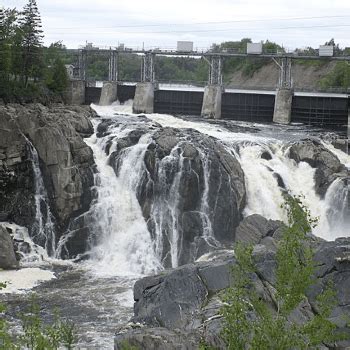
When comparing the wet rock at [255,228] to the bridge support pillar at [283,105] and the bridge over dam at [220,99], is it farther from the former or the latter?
the bridge support pillar at [283,105]

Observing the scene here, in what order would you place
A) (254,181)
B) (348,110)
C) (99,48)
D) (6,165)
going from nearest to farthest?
1. (6,165)
2. (254,181)
3. (348,110)
4. (99,48)

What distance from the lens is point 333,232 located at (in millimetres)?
42656

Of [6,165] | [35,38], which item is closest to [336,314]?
[6,165]

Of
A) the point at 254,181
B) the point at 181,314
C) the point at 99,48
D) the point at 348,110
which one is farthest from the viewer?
the point at 99,48

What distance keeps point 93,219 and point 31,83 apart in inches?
Answer: 702

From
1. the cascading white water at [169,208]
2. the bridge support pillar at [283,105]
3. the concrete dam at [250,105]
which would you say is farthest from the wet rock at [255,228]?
the concrete dam at [250,105]

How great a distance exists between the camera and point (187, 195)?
136 feet

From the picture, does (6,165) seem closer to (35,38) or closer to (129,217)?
(129,217)

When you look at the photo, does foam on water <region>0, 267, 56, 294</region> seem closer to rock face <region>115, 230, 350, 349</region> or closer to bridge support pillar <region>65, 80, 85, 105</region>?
rock face <region>115, 230, 350, 349</region>

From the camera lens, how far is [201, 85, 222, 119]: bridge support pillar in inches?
2608

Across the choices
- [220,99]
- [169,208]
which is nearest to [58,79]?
[220,99]

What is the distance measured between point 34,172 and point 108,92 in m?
29.8

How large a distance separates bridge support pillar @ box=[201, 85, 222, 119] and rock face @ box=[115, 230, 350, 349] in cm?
3919

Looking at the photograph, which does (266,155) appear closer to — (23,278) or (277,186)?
(277,186)
